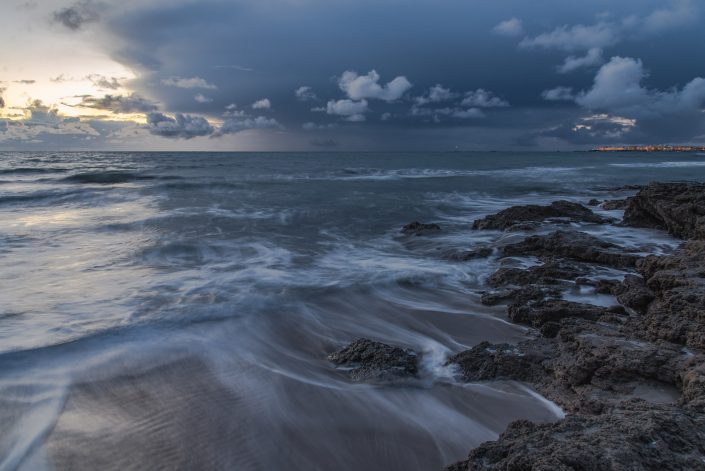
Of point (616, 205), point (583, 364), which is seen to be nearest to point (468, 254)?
point (583, 364)

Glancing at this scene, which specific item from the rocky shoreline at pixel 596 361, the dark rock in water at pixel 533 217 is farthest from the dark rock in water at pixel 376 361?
the dark rock in water at pixel 533 217

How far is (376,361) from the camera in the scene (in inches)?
167

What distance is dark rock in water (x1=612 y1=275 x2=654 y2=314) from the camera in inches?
201

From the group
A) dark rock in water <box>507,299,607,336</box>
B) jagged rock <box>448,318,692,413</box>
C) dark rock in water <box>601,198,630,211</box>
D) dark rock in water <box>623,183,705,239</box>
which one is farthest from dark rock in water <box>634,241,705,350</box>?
dark rock in water <box>601,198,630,211</box>

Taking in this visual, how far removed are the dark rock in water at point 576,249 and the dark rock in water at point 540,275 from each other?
0.76m

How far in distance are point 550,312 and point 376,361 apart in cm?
214

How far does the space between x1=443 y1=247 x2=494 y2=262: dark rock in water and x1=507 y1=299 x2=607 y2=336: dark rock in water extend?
3.12 meters

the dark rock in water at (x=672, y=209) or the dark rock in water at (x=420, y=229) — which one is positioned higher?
the dark rock in water at (x=672, y=209)

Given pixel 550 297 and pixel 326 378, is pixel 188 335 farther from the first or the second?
pixel 550 297

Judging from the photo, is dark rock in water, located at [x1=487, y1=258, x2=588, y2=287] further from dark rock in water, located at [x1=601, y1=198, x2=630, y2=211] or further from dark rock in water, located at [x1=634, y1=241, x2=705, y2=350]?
dark rock in water, located at [x1=601, y1=198, x2=630, y2=211]

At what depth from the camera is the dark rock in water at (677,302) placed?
3859mm

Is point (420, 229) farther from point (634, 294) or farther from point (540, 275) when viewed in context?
point (634, 294)

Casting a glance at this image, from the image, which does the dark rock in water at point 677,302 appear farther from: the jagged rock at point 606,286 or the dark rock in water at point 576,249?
the dark rock in water at point 576,249

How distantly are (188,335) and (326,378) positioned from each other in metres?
1.91
